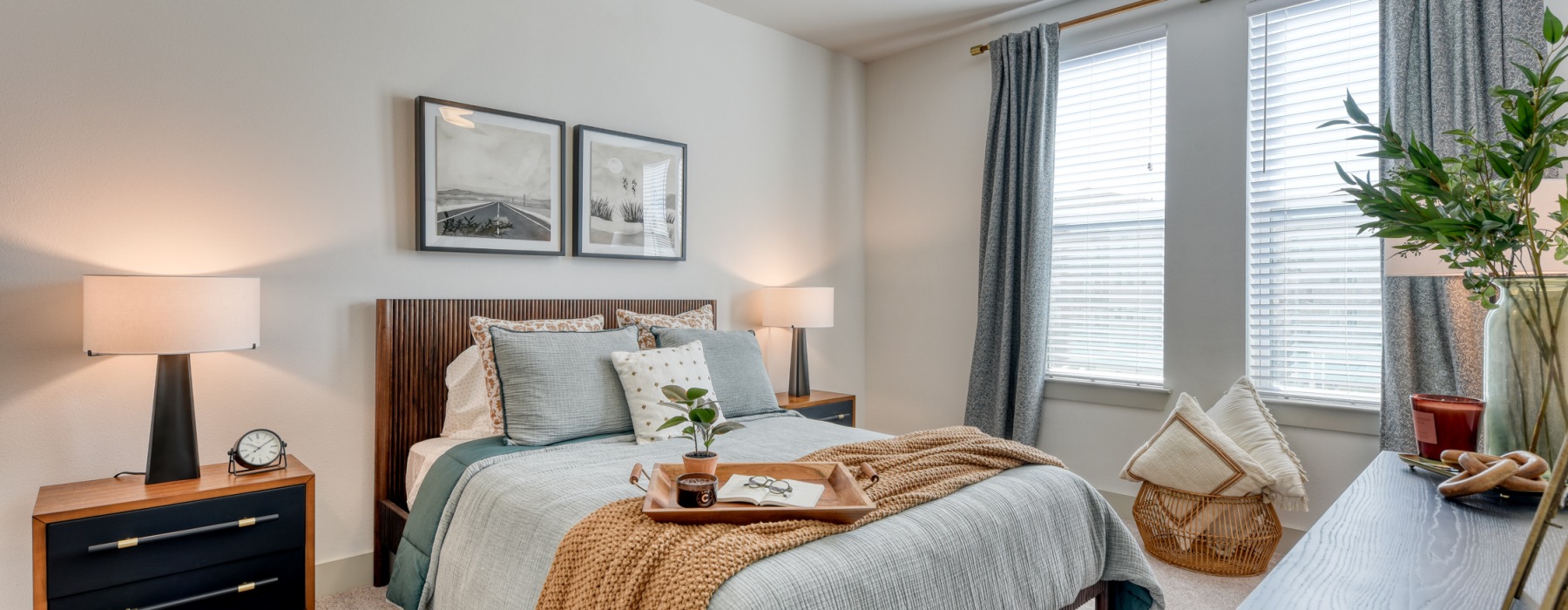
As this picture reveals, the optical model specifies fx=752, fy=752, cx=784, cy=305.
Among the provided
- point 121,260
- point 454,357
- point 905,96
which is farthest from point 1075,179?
point 121,260

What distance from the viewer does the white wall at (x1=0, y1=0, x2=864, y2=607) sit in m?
2.20

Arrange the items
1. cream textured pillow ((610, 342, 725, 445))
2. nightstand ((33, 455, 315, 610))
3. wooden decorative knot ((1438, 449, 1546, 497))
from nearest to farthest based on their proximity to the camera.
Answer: wooden decorative knot ((1438, 449, 1546, 497)) < nightstand ((33, 455, 315, 610)) < cream textured pillow ((610, 342, 725, 445))

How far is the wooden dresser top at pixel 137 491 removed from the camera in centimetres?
197

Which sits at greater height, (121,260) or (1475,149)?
(1475,149)

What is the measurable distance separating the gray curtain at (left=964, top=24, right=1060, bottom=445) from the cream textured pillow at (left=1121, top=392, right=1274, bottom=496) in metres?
0.77

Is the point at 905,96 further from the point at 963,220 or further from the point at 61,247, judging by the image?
the point at 61,247

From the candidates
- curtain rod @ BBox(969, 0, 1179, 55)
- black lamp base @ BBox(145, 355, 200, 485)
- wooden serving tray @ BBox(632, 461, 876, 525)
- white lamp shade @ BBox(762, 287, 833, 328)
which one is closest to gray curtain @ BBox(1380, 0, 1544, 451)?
curtain rod @ BBox(969, 0, 1179, 55)

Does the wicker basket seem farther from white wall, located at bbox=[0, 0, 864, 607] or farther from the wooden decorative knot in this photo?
white wall, located at bbox=[0, 0, 864, 607]

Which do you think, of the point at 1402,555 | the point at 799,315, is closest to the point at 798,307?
the point at 799,315

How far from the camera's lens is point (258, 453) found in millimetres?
2393

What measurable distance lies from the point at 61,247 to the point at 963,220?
3.71 meters

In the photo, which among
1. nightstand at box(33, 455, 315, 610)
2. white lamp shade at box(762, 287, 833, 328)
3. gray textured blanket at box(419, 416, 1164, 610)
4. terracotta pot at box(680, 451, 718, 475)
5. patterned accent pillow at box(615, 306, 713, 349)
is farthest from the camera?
white lamp shade at box(762, 287, 833, 328)

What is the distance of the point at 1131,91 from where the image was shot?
3.63 meters

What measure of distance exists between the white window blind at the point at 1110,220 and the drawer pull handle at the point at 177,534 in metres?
3.43
